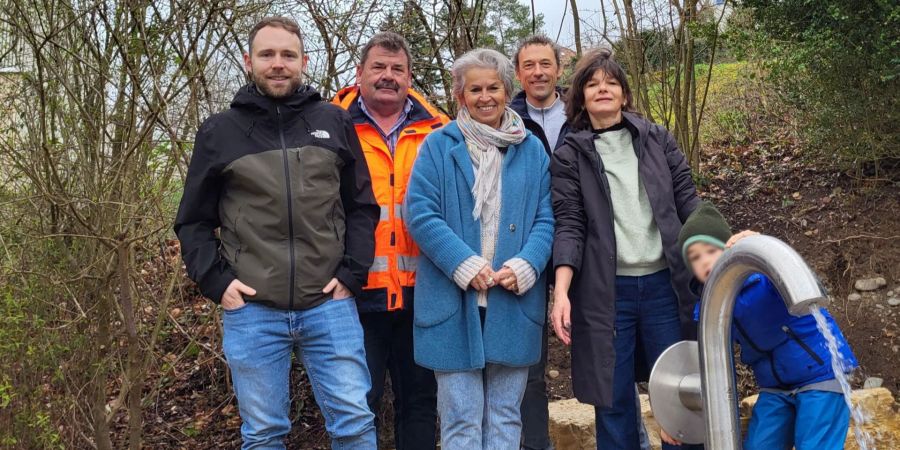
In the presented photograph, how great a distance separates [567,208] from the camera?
3.17 metres

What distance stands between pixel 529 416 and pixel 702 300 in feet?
8.47

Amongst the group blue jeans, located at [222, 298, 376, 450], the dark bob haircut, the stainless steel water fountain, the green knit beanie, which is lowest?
blue jeans, located at [222, 298, 376, 450]

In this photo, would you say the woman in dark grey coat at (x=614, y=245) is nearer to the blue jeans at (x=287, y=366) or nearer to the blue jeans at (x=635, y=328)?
the blue jeans at (x=635, y=328)

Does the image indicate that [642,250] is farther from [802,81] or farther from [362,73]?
[802,81]

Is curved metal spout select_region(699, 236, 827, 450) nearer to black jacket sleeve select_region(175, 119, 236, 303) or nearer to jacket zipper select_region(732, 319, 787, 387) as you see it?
jacket zipper select_region(732, 319, 787, 387)

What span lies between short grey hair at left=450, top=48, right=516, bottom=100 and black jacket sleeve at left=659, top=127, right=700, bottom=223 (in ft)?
2.16

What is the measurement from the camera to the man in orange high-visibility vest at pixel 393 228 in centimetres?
336

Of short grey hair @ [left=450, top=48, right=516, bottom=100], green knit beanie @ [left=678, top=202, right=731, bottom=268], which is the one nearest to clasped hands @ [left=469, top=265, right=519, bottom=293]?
short grey hair @ [left=450, top=48, right=516, bottom=100]

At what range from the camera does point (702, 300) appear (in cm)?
117

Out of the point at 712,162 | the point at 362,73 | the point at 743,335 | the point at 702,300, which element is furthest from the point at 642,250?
the point at 712,162

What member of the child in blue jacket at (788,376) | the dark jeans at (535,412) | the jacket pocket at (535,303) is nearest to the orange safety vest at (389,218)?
the jacket pocket at (535,303)

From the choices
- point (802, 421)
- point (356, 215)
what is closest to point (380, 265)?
point (356, 215)

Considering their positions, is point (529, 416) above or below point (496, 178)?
below

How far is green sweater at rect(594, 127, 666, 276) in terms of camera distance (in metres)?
3.10
